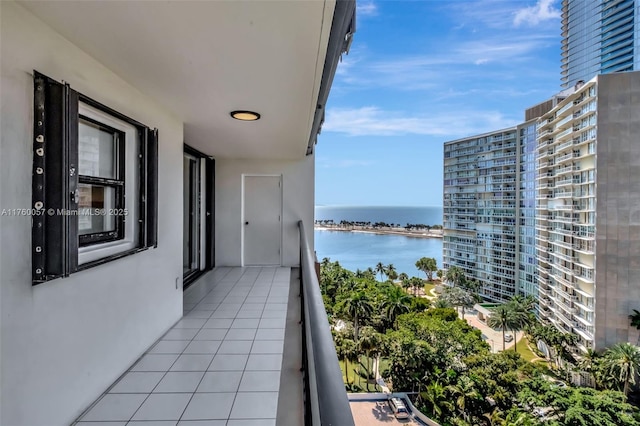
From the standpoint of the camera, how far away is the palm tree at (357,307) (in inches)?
734

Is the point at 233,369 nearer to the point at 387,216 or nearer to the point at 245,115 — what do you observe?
the point at 245,115

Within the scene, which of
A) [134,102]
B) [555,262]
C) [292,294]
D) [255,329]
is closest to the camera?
[134,102]

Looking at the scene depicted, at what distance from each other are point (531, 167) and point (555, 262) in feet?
34.5

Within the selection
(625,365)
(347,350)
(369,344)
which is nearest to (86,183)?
(347,350)

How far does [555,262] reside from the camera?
23516mm

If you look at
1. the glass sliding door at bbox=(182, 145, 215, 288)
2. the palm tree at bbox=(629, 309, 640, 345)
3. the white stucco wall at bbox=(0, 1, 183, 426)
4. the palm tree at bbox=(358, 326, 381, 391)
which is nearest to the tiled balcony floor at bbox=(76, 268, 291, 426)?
the white stucco wall at bbox=(0, 1, 183, 426)

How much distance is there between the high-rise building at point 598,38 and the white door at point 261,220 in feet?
104

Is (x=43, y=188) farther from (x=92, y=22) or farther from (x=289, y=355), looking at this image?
(x=289, y=355)

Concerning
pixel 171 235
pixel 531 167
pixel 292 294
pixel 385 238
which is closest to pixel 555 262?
pixel 531 167

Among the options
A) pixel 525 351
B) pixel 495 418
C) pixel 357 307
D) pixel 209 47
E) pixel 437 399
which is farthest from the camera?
pixel 525 351

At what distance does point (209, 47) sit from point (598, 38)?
39.6 metres

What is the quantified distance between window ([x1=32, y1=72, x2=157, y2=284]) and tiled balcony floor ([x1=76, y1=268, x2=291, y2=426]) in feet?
2.90

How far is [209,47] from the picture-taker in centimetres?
161

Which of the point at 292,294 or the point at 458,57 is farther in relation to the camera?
the point at 458,57
